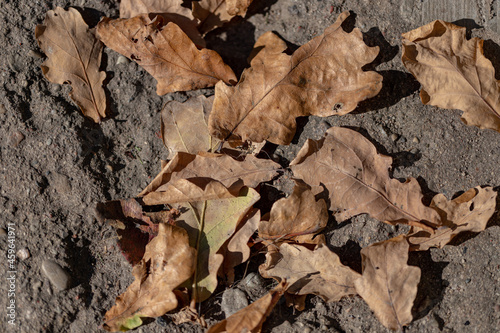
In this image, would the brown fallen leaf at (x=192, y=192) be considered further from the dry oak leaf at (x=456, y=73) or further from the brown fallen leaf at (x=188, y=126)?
the dry oak leaf at (x=456, y=73)

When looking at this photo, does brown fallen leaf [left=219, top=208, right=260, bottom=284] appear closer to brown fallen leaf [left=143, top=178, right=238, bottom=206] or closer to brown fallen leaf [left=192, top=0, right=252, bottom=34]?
brown fallen leaf [left=143, top=178, right=238, bottom=206]

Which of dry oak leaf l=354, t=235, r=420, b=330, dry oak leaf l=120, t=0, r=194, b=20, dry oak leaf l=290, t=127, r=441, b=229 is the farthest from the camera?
dry oak leaf l=120, t=0, r=194, b=20

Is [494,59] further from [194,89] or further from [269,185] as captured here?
[194,89]

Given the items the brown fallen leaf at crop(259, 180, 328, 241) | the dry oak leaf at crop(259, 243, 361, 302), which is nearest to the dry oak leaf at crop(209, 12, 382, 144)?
the brown fallen leaf at crop(259, 180, 328, 241)

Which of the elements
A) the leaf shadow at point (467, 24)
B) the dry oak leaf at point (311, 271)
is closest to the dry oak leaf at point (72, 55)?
the dry oak leaf at point (311, 271)

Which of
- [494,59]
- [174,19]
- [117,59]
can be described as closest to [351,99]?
[494,59]

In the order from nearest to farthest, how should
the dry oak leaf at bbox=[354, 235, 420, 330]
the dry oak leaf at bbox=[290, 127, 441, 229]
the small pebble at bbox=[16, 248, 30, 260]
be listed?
the dry oak leaf at bbox=[354, 235, 420, 330]
the dry oak leaf at bbox=[290, 127, 441, 229]
the small pebble at bbox=[16, 248, 30, 260]
